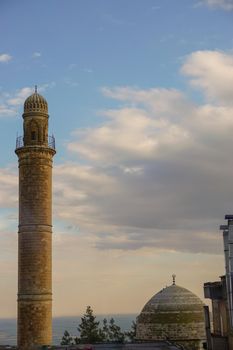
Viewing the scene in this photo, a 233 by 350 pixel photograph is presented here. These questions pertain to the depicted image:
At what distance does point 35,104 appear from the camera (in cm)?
3931

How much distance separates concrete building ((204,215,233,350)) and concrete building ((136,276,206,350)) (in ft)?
22.2

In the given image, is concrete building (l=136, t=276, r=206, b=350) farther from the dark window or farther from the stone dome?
the dark window

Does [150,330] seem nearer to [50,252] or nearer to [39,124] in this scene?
[50,252]

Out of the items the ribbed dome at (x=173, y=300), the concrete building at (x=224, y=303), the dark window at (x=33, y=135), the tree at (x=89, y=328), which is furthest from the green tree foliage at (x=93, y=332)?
the concrete building at (x=224, y=303)

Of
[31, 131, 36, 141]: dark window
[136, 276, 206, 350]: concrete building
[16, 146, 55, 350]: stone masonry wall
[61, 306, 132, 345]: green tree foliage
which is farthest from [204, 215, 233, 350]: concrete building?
[61, 306, 132, 345]: green tree foliage

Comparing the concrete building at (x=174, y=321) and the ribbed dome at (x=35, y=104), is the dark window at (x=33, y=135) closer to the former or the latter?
the ribbed dome at (x=35, y=104)

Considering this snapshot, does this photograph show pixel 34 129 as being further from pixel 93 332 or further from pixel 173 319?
pixel 93 332

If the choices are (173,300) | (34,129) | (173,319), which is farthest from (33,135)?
(173,319)

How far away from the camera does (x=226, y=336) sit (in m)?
26.3

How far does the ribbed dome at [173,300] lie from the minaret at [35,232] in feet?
21.9

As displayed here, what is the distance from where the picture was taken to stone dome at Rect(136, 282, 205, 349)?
36.8 m

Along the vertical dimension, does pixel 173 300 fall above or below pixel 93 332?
above

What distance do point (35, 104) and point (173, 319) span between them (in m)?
16.5

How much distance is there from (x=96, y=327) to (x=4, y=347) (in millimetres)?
29226
